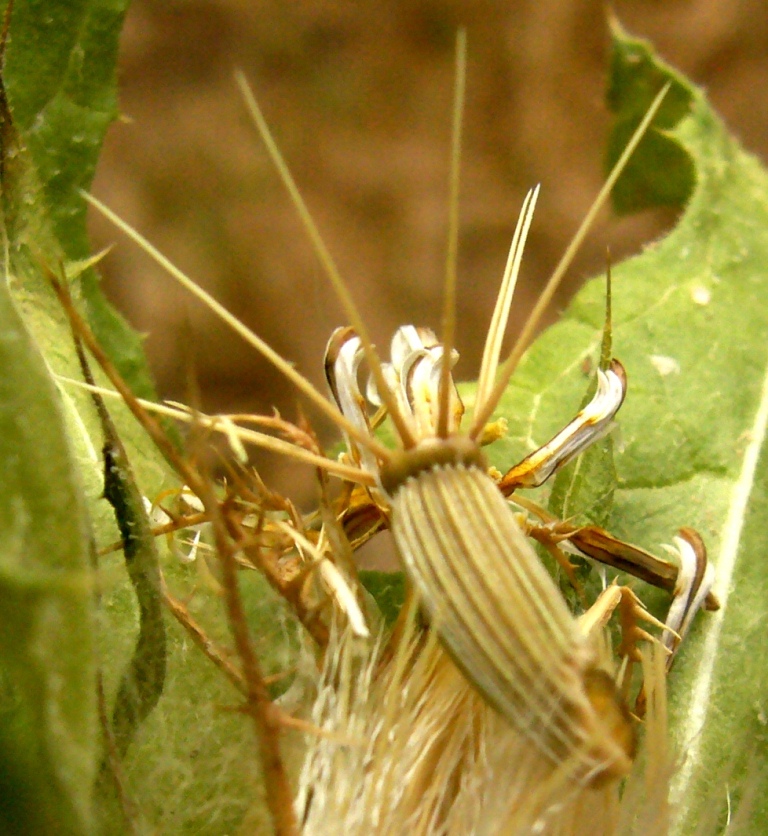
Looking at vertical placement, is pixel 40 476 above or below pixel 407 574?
above

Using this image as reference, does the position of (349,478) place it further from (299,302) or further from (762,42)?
(762,42)

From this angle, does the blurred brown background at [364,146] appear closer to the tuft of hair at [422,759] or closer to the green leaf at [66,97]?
the green leaf at [66,97]

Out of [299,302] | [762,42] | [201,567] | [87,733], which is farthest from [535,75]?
[87,733]

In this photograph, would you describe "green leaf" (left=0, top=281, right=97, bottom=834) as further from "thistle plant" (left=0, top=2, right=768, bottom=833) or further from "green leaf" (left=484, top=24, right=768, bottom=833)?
"green leaf" (left=484, top=24, right=768, bottom=833)

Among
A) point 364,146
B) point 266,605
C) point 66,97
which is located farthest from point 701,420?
point 364,146

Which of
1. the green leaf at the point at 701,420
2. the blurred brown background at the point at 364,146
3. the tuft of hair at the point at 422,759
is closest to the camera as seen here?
the tuft of hair at the point at 422,759

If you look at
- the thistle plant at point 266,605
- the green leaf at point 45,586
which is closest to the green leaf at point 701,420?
the thistle plant at point 266,605

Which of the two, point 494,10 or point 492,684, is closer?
point 492,684
